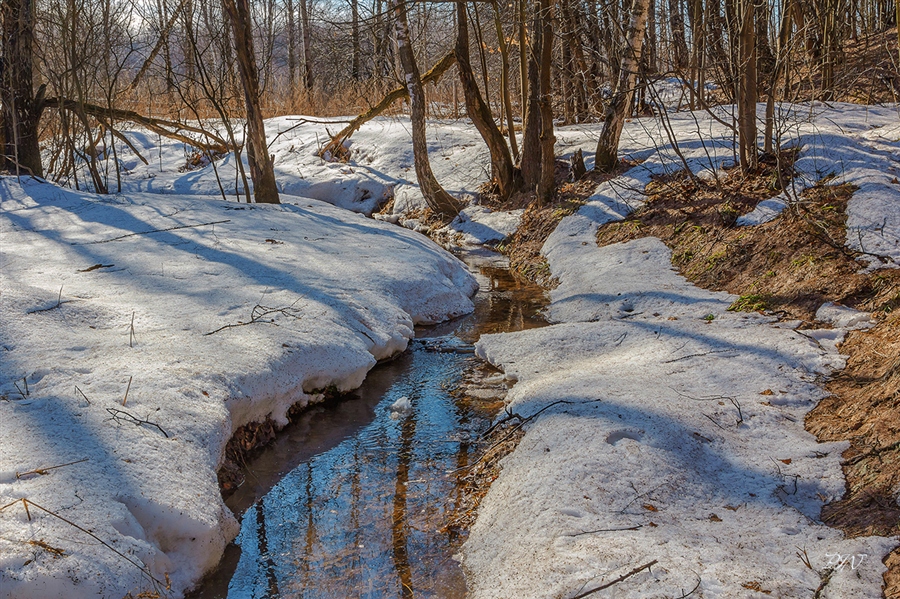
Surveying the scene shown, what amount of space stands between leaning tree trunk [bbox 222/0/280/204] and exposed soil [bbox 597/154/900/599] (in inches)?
228

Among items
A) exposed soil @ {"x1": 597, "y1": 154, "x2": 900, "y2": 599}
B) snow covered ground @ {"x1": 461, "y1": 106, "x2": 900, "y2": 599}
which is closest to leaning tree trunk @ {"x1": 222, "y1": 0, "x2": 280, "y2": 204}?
exposed soil @ {"x1": 597, "y1": 154, "x2": 900, "y2": 599}

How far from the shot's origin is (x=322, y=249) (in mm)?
8656

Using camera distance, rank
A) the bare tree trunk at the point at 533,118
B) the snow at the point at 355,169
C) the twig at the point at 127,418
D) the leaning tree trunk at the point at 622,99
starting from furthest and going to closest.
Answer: the snow at the point at 355,169, the bare tree trunk at the point at 533,118, the leaning tree trunk at the point at 622,99, the twig at the point at 127,418

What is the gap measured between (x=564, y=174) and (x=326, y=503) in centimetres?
972

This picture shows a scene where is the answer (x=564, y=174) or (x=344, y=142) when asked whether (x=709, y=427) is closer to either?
(x=564, y=174)

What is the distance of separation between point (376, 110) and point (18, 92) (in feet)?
20.7

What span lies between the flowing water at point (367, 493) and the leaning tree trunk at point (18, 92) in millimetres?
8017

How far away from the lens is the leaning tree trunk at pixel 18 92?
411 inches

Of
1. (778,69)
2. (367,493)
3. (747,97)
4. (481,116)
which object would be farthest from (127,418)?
(481,116)

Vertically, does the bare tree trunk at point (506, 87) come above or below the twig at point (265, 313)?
above

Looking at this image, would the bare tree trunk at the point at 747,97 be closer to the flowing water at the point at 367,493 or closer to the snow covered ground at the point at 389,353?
the snow covered ground at the point at 389,353

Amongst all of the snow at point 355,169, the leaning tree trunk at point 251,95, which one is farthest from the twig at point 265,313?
the snow at point 355,169

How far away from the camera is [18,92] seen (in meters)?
10.9


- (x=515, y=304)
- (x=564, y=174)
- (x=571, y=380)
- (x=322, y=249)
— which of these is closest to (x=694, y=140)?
(x=564, y=174)
